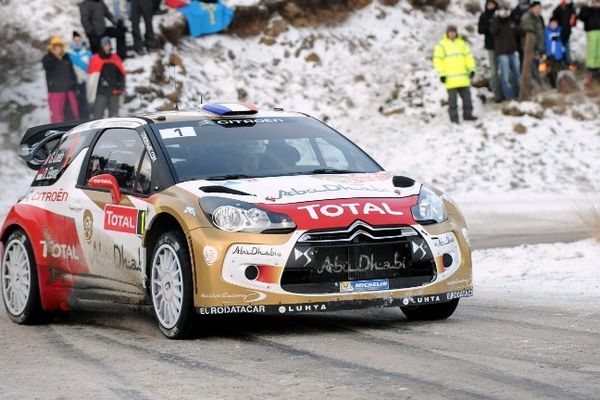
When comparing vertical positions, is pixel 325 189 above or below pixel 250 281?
above

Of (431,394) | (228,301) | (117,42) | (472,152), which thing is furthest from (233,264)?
(117,42)

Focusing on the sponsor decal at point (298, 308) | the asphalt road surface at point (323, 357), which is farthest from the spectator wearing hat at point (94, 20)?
the sponsor decal at point (298, 308)

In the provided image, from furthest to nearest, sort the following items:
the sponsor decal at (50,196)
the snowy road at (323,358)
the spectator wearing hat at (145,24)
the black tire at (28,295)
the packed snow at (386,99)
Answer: the spectator wearing hat at (145,24), the packed snow at (386,99), the black tire at (28,295), the sponsor decal at (50,196), the snowy road at (323,358)

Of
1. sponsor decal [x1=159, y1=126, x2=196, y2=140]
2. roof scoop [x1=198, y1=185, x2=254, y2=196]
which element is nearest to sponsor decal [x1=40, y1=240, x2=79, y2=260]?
sponsor decal [x1=159, y1=126, x2=196, y2=140]

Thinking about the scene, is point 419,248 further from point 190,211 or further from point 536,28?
point 536,28

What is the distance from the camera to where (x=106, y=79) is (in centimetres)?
2597

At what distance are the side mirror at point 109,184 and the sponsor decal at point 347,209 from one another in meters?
1.57

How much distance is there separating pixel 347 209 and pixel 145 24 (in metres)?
20.3

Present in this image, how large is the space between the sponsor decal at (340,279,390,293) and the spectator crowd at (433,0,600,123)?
18.0 m

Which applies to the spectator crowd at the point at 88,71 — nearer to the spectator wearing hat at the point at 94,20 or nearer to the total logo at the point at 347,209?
the spectator wearing hat at the point at 94,20

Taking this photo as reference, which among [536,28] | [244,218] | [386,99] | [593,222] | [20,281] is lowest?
[386,99]

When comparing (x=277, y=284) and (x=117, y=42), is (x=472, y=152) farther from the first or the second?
(x=277, y=284)

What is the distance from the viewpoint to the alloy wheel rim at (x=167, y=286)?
8.93m

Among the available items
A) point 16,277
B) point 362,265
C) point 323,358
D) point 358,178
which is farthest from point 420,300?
point 16,277
